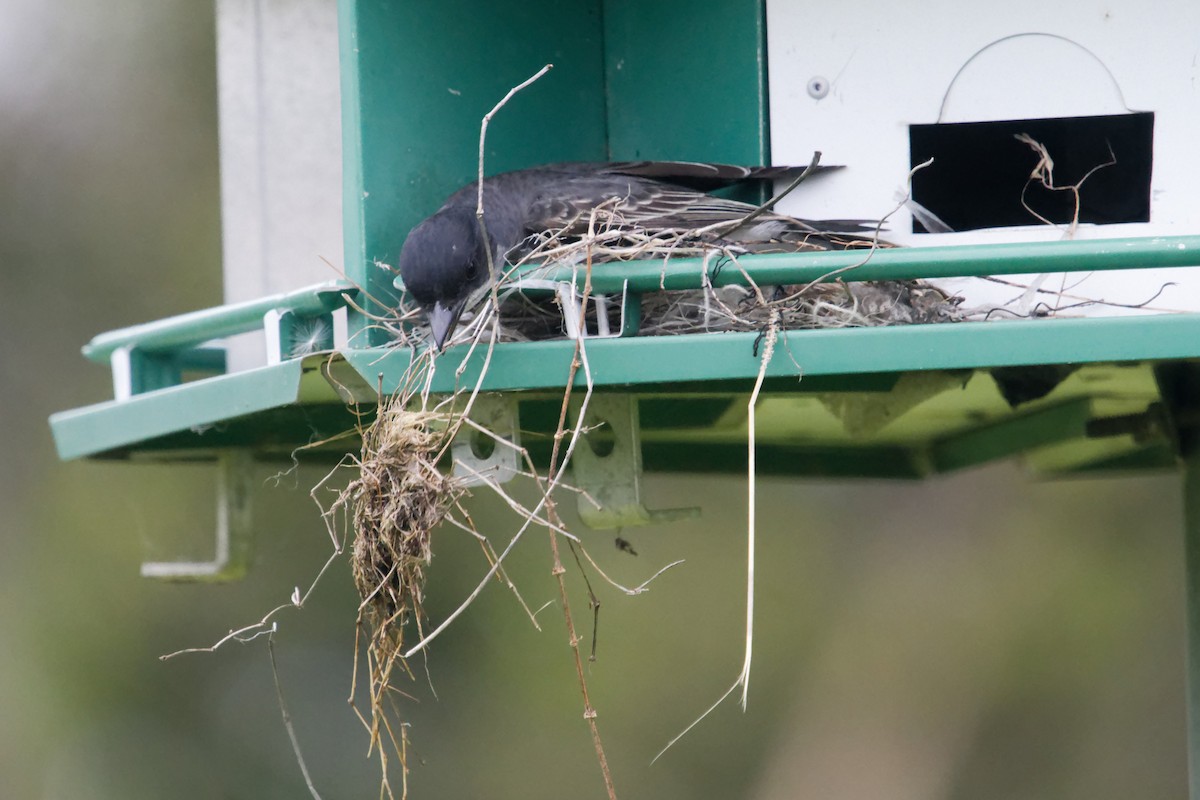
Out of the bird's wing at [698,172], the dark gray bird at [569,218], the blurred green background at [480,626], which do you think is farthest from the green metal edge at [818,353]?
the blurred green background at [480,626]

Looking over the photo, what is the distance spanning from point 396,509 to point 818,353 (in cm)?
75

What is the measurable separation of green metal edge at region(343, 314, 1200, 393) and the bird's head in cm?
19

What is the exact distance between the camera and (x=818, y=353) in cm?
273

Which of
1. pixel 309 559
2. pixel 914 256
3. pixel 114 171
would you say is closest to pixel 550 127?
pixel 914 256

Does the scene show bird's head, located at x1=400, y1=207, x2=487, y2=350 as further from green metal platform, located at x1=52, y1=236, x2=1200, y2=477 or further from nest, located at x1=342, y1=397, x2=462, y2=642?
nest, located at x1=342, y1=397, x2=462, y2=642

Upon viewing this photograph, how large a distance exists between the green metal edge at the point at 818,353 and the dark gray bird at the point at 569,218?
0.23 m

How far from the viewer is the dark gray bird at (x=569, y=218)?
3.20m

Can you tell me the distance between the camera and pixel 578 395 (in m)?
3.06

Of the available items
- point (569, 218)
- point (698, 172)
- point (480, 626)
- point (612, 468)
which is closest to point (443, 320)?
point (612, 468)

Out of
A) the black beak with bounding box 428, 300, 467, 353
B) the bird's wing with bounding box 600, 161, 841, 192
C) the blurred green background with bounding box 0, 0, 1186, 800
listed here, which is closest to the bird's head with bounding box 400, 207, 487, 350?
the black beak with bounding box 428, 300, 467, 353

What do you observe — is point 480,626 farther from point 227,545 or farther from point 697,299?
point 697,299

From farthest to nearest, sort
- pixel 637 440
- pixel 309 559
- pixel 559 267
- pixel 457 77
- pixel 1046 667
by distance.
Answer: pixel 1046 667
pixel 309 559
pixel 457 77
pixel 637 440
pixel 559 267

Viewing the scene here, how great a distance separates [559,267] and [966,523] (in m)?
4.66

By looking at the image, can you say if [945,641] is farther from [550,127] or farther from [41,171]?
[41,171]
